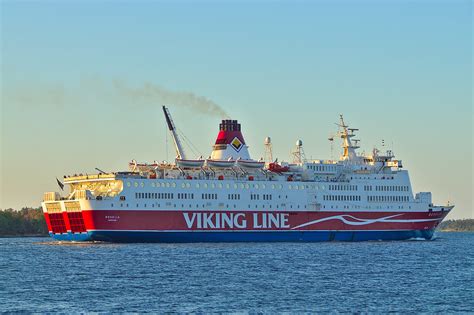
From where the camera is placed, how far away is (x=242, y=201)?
77.8 metres

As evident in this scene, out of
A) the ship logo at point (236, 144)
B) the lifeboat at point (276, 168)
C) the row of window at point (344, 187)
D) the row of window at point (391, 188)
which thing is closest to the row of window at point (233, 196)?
the lifeboat at point (276, 168)

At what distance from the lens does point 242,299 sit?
40.8 m

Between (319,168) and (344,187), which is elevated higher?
(319,168)

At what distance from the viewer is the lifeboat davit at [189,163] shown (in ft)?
254

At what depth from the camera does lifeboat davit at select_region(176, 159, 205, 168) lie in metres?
77.5

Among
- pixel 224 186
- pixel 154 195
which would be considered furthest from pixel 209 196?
pixel 154 195

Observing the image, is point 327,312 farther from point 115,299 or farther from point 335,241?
point 335,241

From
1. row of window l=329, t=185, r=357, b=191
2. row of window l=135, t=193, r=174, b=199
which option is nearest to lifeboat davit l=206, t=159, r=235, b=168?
row of window l=135, t=193, r=174, b=199

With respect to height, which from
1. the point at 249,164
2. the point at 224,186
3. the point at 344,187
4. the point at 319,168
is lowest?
the point at 344,187

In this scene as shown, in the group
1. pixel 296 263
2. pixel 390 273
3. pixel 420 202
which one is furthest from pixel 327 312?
pixel 420 202

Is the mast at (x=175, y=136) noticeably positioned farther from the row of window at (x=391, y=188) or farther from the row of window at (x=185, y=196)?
the row of window at (x=391, y=188)

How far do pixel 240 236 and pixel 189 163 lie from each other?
723cm

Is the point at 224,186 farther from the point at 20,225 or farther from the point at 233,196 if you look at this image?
the point at 20,225

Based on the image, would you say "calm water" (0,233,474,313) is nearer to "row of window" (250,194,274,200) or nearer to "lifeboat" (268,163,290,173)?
"row of window" (250,194,274,200)
